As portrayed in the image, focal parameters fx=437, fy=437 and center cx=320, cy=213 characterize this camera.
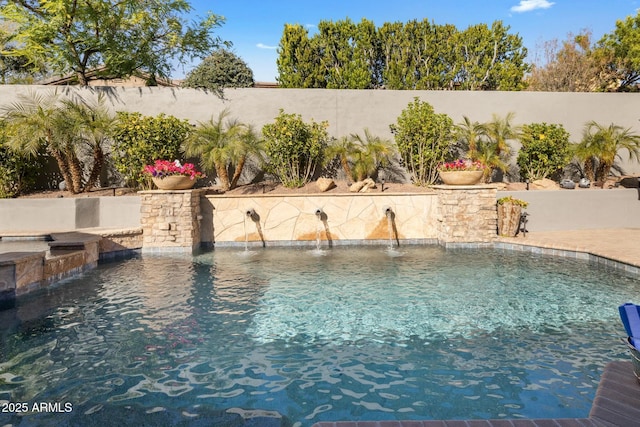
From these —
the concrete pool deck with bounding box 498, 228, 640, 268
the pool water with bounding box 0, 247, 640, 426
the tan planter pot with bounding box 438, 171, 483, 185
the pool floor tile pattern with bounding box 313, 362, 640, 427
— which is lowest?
the pool water with bounding box 0, 247, 640, 426

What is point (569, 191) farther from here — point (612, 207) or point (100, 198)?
→ point (100, 198)

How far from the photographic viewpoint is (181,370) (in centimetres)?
430

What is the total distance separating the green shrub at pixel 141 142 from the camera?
458 inches

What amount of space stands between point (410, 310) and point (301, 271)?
2.88m

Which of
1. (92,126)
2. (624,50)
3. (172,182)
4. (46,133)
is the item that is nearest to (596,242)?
(172,182)

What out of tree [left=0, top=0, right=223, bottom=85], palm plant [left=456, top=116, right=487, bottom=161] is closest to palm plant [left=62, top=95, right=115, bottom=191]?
tree [left=0, top=0, right=223, bottom=85]

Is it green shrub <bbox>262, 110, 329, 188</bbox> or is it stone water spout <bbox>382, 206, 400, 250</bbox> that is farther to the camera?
green shrub <bbox>262, 110, 329, 188</bbox>

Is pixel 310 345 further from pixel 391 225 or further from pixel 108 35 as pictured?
pixel 108 35

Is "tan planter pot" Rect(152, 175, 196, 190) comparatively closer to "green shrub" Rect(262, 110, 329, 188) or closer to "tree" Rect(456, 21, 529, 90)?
"green shrub" Rect(262, 110, 329, 188)

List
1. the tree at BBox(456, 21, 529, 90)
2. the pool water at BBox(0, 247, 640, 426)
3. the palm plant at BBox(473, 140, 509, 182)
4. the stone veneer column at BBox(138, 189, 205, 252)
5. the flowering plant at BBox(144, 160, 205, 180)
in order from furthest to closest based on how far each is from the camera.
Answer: the tree at BBox(456, 21, 529, 90), the palm plant at BBox(473, 140, 509, 182), the flowering plant at BBox(144, 160, 205, 180), the stone veneer column at BBox(138, 189, 205, 252), the pool water at BBox(0, 247, 640, 426)

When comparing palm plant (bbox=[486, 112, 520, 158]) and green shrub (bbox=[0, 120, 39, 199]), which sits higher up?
palm plant (bbox=[486, 112, 520, 158])

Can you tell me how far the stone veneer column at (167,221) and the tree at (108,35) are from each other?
23.5ft

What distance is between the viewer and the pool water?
3.63m

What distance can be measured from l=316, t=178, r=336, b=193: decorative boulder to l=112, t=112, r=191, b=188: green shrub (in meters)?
4.16
